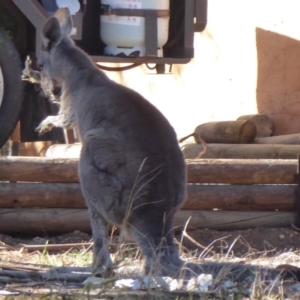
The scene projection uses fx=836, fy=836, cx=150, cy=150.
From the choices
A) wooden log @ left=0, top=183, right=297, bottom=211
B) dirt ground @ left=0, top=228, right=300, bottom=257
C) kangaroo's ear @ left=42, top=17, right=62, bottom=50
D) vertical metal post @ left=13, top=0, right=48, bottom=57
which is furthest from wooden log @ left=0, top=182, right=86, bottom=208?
kangaroo's ear @ left=42, top=17, right=62, bottom=50

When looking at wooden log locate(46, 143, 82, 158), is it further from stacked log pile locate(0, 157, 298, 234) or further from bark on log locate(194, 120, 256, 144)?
stacked log pile locate(0, 157, 298, 234)

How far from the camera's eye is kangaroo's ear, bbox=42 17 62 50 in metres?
5.43

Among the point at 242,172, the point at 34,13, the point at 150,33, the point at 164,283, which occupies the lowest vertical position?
the point at 164,283

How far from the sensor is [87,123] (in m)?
5.04

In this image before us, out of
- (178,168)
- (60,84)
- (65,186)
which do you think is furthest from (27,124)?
(178,168)

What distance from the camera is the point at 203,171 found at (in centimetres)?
656

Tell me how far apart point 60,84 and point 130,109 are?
924 mm

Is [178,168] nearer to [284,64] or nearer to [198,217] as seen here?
[198,217]

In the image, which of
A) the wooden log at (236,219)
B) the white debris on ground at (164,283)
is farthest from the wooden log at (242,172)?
the white debris on ground at (164,283)

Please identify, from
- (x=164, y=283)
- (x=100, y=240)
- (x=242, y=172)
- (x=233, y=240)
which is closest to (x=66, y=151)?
(x=242, y=172)

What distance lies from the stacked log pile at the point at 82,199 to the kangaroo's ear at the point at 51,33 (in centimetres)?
124

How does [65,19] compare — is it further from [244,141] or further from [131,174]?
[244,141]

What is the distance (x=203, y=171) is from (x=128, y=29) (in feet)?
4.77

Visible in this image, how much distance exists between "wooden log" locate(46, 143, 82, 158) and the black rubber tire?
162cm
